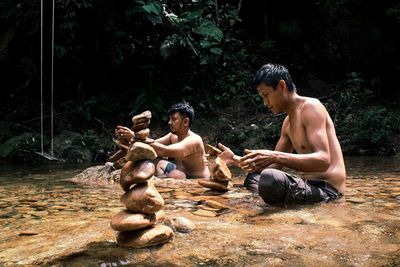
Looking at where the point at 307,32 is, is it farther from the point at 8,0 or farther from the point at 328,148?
the point at 328,148

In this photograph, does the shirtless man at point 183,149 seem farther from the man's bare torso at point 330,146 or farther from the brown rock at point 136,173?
the brown rock at point 136,173

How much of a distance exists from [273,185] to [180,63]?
10.9 m

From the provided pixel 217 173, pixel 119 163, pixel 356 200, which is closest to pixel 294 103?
pixel 356 200

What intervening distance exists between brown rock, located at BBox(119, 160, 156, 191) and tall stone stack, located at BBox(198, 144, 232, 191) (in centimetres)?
183

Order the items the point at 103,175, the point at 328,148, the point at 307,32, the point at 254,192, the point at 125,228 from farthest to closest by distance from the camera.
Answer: the point at 307,32, the point at 103,175, the point at 254,192, the point at 328,148, the point at 125,228

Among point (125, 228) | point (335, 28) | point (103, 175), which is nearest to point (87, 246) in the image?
point (125, 228)

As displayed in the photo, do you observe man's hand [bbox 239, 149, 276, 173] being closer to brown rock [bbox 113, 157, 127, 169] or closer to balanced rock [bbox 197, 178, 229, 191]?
balanced rock [bbox 197, 178, 229, 191]

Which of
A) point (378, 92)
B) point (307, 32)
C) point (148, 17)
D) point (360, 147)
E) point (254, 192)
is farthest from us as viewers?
point (307, 32)

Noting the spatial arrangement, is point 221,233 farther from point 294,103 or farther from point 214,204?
point 294,103

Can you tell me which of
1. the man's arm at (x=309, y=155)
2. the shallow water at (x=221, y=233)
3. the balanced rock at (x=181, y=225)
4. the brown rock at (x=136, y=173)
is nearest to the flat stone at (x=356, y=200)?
the shallow water at (x=221, y=233)

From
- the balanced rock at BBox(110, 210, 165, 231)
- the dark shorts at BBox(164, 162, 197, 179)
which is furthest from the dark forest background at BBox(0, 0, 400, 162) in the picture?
the balanced rock at BBox(110, 210, 165, 231)

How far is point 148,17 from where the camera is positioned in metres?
12.2

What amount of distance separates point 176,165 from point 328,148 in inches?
116

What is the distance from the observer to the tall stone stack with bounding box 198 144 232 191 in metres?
4.29
